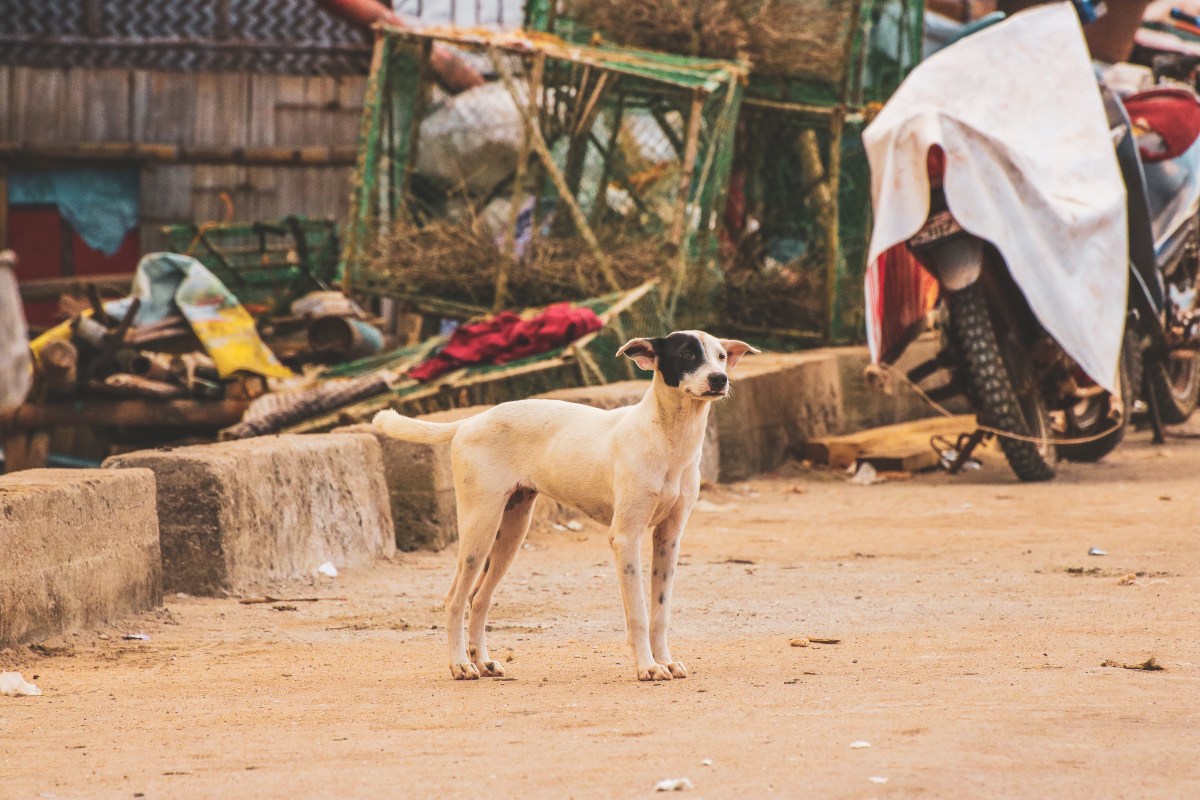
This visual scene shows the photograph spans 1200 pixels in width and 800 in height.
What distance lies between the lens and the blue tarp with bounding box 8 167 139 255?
16.4 meters

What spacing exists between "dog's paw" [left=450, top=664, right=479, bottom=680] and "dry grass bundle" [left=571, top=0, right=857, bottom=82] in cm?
836

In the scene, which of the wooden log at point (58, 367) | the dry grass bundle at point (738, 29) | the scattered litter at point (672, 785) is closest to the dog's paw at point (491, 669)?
the scattered litter at point (672, 785)

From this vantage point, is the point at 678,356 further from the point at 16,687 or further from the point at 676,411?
the point at 16,687

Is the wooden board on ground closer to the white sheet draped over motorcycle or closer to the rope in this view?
the rope

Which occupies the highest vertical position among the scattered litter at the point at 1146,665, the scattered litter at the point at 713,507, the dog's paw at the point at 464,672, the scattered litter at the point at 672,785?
the scattered litter at the point at 672,785

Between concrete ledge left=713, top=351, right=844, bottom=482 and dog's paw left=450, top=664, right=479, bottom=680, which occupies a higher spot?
dog's paw left=450, top=664, right=479, bottom=680

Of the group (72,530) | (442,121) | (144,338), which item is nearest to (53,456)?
(144,338)

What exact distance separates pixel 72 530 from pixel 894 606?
293 centimetres

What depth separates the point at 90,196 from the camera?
16469 millimetres

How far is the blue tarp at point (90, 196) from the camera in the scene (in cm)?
1638

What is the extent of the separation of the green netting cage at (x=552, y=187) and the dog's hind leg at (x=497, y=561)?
234 inches

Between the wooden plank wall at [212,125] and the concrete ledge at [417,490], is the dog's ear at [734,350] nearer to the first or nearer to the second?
the concrete ledge at [417,490]

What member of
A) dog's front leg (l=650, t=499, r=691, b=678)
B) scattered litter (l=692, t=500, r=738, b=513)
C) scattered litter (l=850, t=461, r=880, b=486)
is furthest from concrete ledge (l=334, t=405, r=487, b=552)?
scattered litter (l=850, t=461, r=880, b=486)

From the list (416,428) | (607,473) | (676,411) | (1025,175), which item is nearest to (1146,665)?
(676,411)
